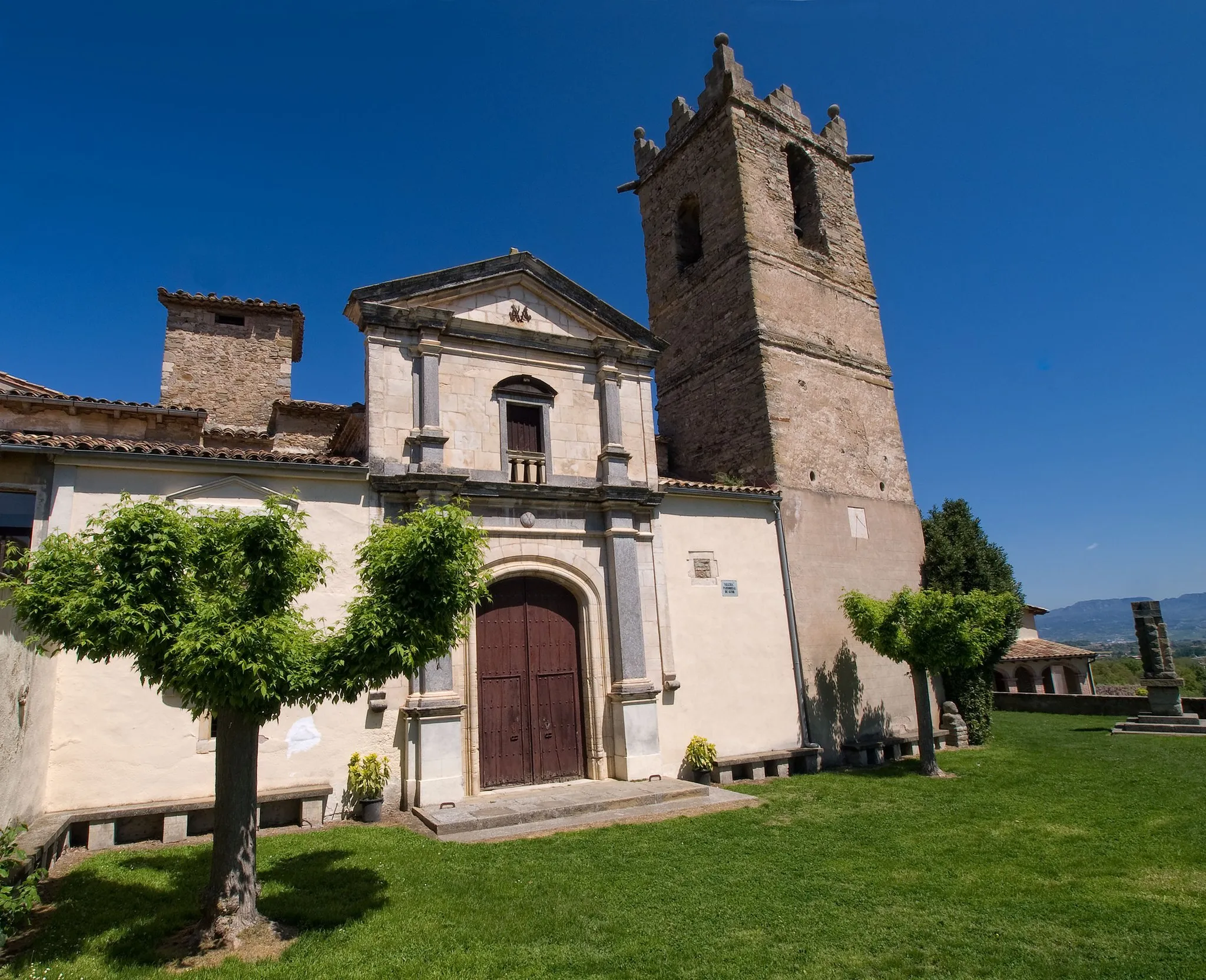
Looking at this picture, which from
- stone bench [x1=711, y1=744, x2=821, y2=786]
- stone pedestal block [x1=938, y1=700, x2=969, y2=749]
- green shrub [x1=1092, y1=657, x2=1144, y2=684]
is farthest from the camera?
green shrub [x1=1092, y1=657, x2=1144, y2=684]

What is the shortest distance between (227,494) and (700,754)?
8278mm

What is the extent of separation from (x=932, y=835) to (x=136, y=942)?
26.1 ft

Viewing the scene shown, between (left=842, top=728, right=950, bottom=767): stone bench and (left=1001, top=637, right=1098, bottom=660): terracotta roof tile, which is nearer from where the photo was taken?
(left=842, top=728, right=950, bottom=767): stone bench

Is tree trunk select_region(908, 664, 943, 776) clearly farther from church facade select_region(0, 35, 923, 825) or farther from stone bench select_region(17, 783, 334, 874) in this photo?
stone bench select_region(17, 783, 334, 874)

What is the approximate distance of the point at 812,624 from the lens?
14.3 meters

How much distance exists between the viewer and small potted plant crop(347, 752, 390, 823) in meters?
9.69

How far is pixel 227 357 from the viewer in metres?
17.0

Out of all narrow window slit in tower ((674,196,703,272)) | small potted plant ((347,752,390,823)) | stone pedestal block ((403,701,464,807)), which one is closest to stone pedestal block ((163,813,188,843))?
small potted plant ((347,752,390,823))

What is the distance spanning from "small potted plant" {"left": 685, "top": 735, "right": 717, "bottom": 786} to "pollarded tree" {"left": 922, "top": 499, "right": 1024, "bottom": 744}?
704cm

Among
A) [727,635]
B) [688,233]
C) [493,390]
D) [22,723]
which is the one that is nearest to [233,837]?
[22,723]

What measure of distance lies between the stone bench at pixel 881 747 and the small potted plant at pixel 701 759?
11.2 ft

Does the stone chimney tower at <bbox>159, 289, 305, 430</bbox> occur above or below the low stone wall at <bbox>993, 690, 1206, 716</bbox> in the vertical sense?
above

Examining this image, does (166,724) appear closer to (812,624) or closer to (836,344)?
(812,624)

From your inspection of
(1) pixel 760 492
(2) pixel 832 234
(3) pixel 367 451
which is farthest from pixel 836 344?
(3) pixel 367 451
